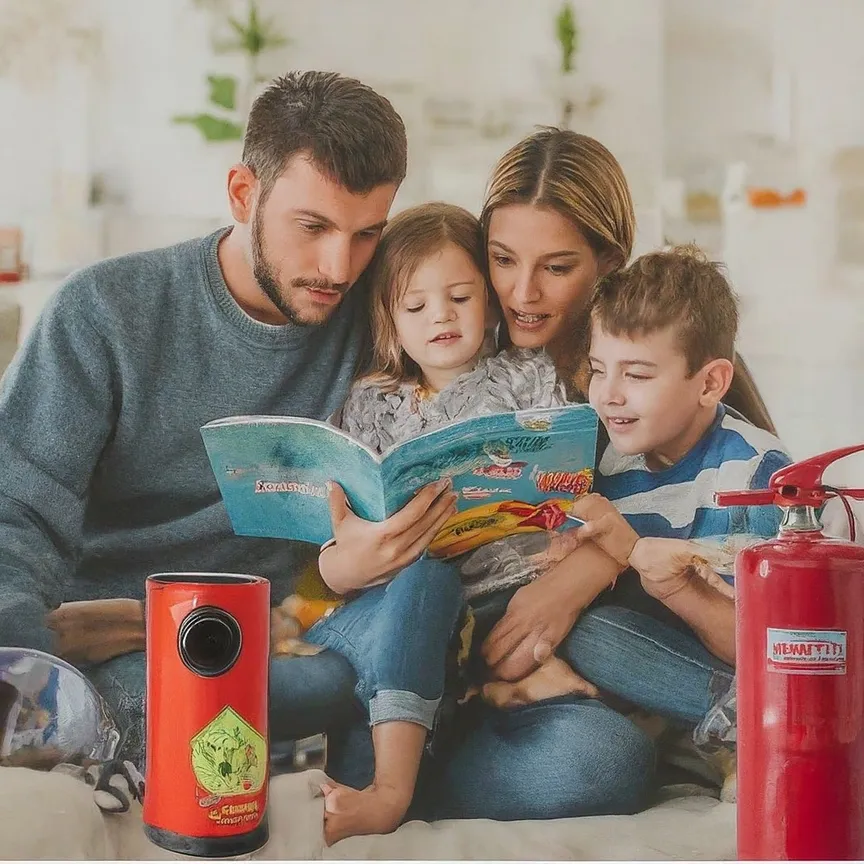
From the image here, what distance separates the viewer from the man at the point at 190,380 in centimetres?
117

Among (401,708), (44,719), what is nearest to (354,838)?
(401,708)

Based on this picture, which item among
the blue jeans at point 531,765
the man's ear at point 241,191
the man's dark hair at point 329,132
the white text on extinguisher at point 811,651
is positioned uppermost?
the man's dark hair at point 329,132

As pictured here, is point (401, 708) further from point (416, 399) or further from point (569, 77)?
point (569, 77)

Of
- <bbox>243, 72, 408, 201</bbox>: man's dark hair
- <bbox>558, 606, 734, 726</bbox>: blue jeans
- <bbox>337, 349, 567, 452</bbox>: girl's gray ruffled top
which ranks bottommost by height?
<bbox>558, 606, 734, 726</bbox>: blue jeans

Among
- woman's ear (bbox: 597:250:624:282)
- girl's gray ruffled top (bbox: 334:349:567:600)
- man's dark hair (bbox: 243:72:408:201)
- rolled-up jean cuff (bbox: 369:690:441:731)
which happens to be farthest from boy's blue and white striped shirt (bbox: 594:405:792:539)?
man's dark hair (bbox: 243:72:408:201)

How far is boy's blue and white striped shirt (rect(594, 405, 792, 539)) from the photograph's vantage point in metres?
1.18

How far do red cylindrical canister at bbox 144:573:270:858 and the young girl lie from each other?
134 mm

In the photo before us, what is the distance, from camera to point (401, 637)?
1.16 metres

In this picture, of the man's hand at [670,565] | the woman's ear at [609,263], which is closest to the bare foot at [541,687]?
the man's hand at [670,565]

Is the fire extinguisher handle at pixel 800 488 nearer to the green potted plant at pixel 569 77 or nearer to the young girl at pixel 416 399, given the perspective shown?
the young girl at pixel 416 399

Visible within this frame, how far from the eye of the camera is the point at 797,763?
1000 mm

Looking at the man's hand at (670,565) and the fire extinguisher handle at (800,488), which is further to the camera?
the man's hand at (670,565)

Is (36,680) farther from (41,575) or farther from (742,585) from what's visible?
(742,585)

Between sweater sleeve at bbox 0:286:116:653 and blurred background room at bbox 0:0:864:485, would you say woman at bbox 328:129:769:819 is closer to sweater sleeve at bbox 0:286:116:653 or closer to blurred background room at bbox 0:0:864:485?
blurred background room at bbox 0:0:864:485
